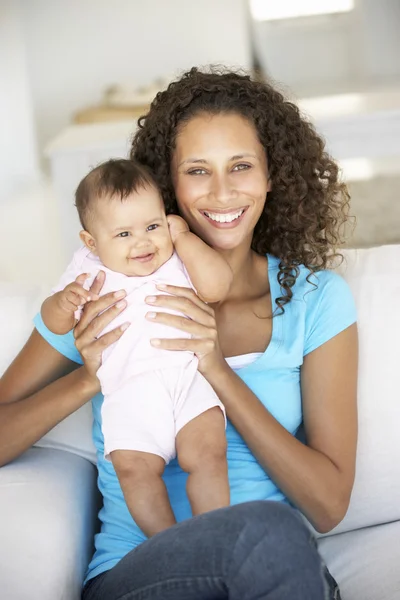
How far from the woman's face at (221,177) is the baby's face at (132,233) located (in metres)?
0.14

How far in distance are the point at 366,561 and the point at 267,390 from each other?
15.0 inches

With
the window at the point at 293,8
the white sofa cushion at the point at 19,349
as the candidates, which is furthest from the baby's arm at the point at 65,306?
the window at the point at 293,8

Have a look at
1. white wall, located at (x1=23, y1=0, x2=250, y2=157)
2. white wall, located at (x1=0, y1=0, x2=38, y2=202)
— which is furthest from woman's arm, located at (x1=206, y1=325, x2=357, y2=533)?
white wall, located at (x1=23, y1=0, x2=250, y2=157)

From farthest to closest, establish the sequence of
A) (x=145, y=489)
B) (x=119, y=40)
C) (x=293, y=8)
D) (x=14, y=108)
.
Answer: (x=293, y=8)
(x=119, y=40)
(x=14, y=108)
(x=145, y=489)

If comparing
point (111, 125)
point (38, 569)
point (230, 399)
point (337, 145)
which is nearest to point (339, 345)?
point (230, 399)

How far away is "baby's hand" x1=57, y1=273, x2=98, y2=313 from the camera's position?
153 centimetres

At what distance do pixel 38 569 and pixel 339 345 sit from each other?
70 centimetres

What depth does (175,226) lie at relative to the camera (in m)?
1.60

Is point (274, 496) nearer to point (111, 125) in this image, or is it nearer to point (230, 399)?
point (230, 399)

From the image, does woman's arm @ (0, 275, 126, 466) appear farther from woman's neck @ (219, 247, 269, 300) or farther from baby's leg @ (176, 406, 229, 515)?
woman's neck @ (219, 247, 269, 300)

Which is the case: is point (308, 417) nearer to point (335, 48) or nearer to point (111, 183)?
point (111, 183)

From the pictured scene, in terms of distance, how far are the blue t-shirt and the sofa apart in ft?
0.25

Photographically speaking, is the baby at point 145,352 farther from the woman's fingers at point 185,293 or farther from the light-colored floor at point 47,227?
the light-colored floor at point 47,227

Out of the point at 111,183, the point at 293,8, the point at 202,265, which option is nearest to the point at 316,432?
the point at 202,265
